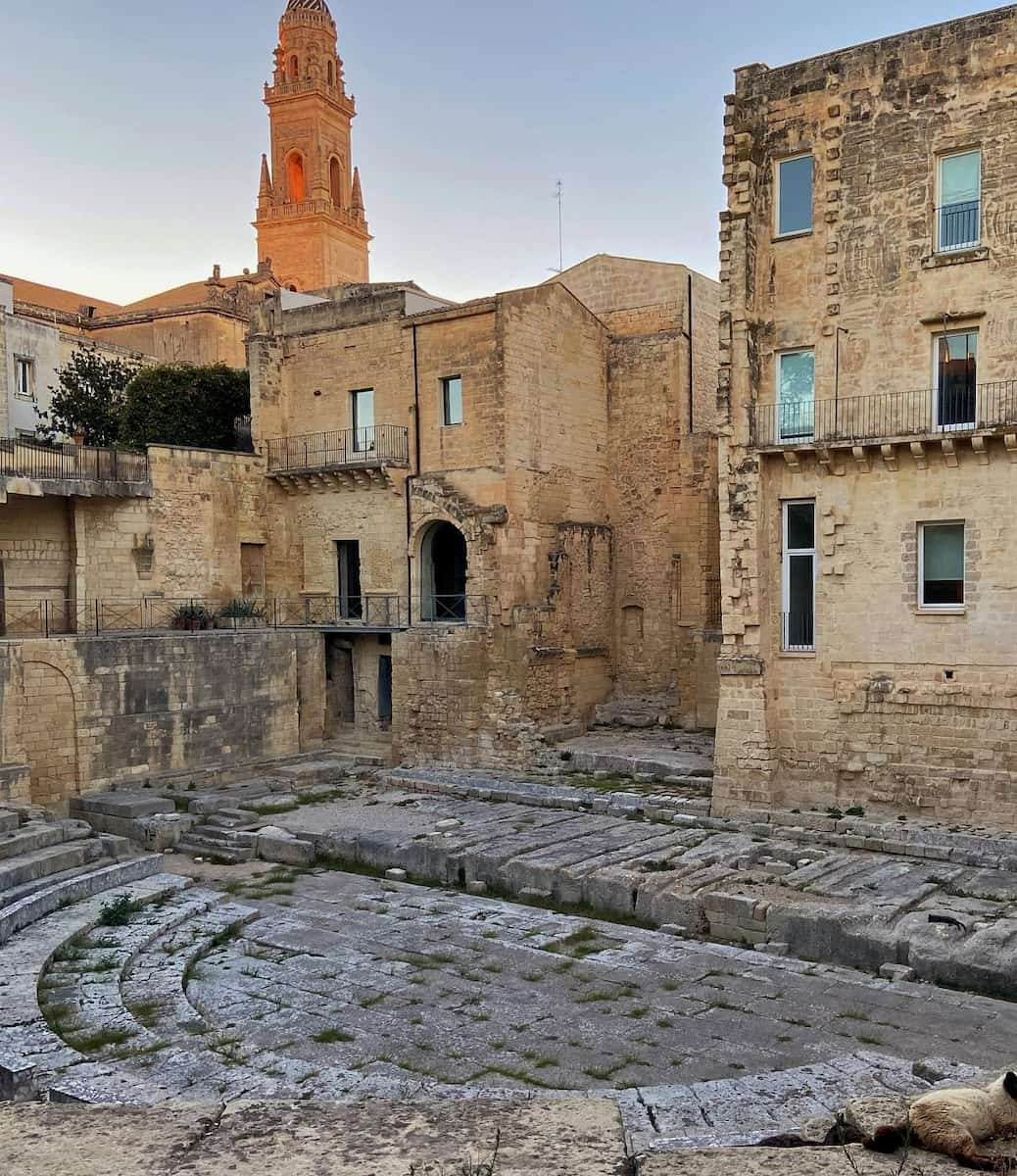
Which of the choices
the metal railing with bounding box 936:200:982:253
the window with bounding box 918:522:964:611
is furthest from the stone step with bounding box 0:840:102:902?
the metal railing with bounding box 936:200:982:253

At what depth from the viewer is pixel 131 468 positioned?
78.0 ft

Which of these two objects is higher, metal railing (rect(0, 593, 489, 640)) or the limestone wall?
metal railing (rect(0, 593, 489, 640))

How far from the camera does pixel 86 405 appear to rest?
98.8 feet

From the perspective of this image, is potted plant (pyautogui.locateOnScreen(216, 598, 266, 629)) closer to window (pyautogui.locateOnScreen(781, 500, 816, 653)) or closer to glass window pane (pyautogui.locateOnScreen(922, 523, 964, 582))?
window (pyautogui.locateOnScreen(781, 500, 816, 653))

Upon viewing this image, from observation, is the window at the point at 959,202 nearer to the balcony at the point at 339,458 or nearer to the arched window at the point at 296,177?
the balcony at the point at 339,458

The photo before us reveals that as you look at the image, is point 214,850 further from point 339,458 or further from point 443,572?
point 339,458

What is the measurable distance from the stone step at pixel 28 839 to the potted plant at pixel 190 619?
336 inches

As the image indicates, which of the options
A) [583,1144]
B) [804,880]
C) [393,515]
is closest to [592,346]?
[393,515]

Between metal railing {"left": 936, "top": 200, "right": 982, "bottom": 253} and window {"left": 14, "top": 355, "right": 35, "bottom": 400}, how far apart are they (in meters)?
24.6

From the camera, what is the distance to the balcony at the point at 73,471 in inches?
844

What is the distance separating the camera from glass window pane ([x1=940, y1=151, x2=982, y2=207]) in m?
16.2

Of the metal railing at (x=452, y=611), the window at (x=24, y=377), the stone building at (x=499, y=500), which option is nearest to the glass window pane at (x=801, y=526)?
the stone building at (x=499, y=500)

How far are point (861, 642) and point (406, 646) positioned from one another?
1059cm

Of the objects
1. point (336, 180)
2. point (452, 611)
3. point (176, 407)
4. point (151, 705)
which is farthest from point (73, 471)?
A: point (336, 180)
